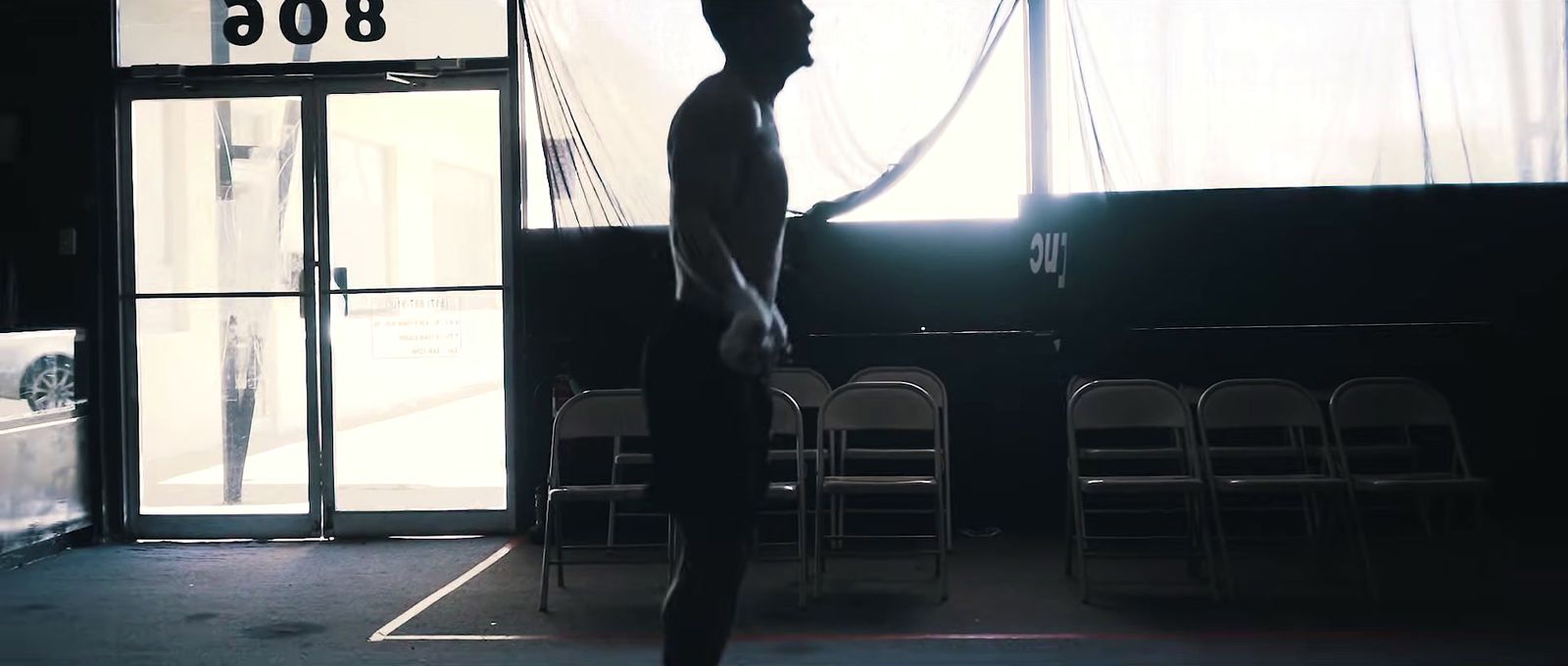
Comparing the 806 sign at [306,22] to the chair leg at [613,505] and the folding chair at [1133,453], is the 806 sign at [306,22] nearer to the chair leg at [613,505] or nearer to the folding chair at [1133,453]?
the chair leg at [613,505]

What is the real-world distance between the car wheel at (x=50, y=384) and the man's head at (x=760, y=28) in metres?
4.25

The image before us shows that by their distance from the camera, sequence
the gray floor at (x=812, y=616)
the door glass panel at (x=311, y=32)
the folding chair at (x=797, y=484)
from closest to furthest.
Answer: the gray floor at (x=812, y=616) → the folding chair at (x=797, y=484) → the door glass panel at (x=311, y=32)

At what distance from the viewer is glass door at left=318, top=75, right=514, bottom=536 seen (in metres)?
5.60

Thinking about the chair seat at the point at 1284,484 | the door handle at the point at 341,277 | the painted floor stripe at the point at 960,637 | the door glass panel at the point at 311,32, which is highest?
the door glass panel at the point at 311,32

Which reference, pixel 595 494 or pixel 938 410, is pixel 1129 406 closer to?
pixel 938 410

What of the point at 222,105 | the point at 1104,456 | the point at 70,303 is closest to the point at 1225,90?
the point at 1104,456

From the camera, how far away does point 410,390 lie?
18.4 feet

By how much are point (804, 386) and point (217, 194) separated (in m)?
2.99

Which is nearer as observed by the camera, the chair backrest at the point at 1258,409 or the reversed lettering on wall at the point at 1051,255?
the chair backrest at the point at 1258,409

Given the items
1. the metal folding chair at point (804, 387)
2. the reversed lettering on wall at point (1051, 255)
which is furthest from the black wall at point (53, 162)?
the reversed lettering on wall at point (1051, 255)

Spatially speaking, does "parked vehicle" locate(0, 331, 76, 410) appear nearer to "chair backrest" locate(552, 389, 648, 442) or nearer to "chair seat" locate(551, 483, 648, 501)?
"chair backrest" locate(552, 389, 648, 442)

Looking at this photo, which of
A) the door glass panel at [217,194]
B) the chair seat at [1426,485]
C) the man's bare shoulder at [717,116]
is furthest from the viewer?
the door glass panel at [217,194]

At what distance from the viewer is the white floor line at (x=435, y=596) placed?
3757mm

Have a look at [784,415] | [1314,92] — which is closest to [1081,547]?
[784,415]
